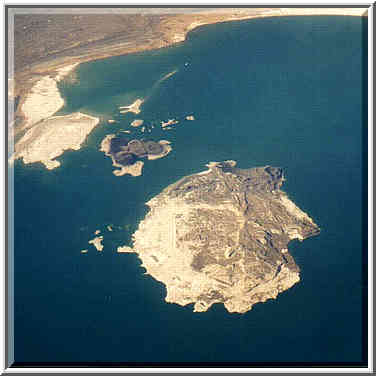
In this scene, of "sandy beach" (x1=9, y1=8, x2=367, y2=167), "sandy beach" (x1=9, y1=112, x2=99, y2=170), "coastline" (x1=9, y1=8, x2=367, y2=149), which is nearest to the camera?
"sandy beach" (x1=9, y1=112, x2=99, y2=170)

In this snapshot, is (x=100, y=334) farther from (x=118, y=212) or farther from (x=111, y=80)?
(x=111, y=80)

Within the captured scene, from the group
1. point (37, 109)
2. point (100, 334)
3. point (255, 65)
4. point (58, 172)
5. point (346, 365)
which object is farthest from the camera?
point (255, 65)

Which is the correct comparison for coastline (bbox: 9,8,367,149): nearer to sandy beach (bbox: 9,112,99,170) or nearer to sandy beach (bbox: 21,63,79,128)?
sandy beach (bbox: 21,63,79,128)

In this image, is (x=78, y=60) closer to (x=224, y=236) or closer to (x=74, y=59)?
(x=74, y=59)

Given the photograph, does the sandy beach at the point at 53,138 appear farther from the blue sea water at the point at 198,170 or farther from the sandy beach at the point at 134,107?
the sandy beach at the point at 134,107

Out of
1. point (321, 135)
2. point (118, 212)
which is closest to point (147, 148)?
point (118, 212)

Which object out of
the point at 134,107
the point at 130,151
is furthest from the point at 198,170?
the point at 134,107

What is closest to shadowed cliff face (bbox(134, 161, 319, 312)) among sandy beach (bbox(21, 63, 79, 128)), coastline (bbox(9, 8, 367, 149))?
coastline (bbox(9, 8, 367, 149))
